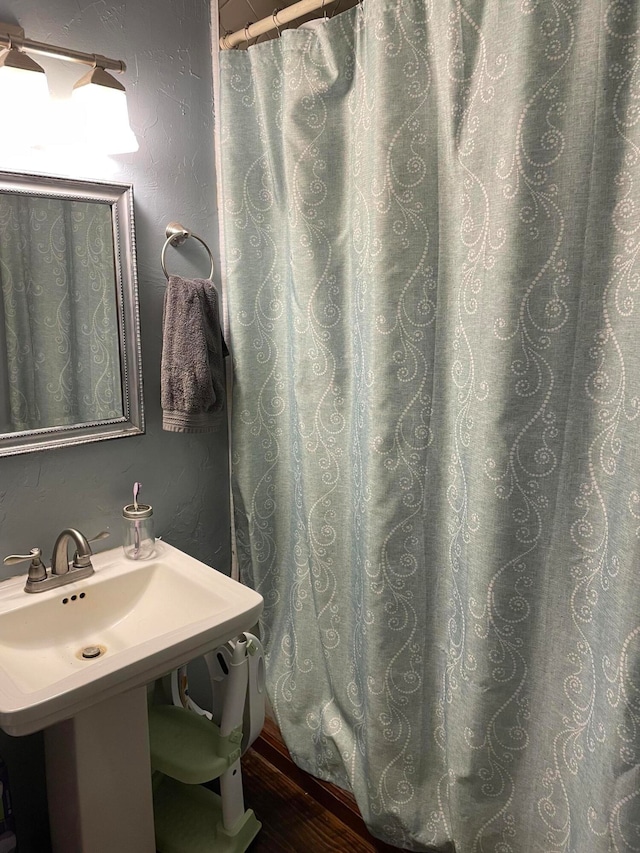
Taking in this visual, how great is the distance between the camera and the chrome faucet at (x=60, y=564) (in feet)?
4.81

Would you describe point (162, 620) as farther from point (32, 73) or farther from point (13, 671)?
point (32, 73)

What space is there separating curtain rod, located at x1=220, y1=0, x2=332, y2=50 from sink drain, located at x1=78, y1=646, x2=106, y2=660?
1559mm

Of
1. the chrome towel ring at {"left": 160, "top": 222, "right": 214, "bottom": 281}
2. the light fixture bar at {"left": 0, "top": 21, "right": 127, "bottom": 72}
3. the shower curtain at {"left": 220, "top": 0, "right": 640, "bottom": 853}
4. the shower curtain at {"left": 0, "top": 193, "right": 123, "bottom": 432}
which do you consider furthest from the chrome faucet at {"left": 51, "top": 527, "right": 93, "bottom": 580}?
the light fixture bar at {"left": 0, "top": 21, "right": 127, "bottom": 72}

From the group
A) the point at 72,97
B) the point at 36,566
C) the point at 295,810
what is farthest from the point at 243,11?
the point at 295,810

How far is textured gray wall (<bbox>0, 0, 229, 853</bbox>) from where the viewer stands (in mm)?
1495

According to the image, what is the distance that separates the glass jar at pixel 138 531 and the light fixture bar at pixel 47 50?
1044mm

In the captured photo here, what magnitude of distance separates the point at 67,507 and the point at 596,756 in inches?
51.4

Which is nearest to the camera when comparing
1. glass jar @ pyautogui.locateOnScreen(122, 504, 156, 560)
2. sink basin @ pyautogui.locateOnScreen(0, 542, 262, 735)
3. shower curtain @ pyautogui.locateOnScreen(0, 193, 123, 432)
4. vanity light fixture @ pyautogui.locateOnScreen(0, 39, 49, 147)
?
sink basin @ pyautogui.locateOnScreen(0, 542, 262, 735)

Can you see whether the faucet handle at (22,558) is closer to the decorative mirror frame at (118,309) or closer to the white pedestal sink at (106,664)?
the white pedestal sink at (106,664)

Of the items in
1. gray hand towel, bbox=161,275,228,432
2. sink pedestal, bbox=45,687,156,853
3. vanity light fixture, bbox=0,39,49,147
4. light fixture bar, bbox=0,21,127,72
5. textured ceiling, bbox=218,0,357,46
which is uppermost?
textured ceiling, bbox=218,0,357,46

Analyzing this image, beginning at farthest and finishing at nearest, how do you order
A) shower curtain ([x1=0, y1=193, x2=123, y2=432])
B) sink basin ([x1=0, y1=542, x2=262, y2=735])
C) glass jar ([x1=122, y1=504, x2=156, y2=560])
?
glass jar ([x1=122, y1=504, x2=156, y2=560]), shower curtain ([x1=0, y1=193, x2=123, y2=432]), sink basin ([x1=0, y1=542, x2=262, y2=735])

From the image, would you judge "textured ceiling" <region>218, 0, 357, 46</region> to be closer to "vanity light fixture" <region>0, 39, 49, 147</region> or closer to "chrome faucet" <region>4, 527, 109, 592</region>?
"vanity light fixture" <region>0, 39, 49, 147</region>

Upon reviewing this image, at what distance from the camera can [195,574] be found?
5.17ft

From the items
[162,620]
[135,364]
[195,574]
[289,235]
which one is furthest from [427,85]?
[162,620]
